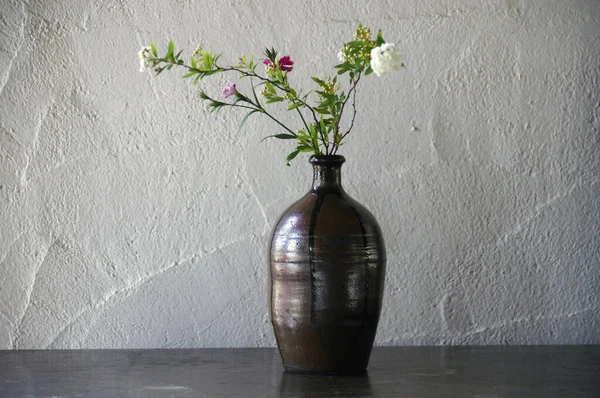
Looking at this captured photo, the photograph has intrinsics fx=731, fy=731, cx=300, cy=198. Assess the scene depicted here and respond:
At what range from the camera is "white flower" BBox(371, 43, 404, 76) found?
3.65 ft

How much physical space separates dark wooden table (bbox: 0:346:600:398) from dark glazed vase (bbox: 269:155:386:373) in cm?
5

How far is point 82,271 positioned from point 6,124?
0.35 m

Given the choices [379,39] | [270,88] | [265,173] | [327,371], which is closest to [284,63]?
[270,88]

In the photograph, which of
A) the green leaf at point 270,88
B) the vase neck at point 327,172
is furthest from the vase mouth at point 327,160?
the green leaf at point 270,88

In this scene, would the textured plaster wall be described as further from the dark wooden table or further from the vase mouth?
the vase mouth

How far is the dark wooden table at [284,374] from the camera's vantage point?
1.09 metres

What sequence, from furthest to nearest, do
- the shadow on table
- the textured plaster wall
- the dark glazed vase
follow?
the textured plaster wall, the dark glazed vase, the shadow on table

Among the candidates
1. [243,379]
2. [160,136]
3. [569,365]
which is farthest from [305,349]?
[160,136]

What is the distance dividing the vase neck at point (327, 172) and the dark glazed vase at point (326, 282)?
1 cm

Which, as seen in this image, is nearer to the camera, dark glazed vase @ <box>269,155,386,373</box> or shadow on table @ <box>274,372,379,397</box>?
shadow on table @ <box>274,372,379,397</box>

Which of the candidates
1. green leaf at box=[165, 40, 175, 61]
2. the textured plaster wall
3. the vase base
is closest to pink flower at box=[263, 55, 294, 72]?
green leaf at box=[165, 40, 175, 61]

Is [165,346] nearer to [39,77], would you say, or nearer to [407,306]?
[407,306]

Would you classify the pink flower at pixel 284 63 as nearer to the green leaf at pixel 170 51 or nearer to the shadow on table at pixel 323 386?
the green leaf at pixel 170 51

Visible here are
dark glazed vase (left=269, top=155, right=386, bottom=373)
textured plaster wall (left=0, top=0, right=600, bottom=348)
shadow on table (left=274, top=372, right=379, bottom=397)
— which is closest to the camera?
shadow on table (left=274, top=372, right=379, bottom=397)
